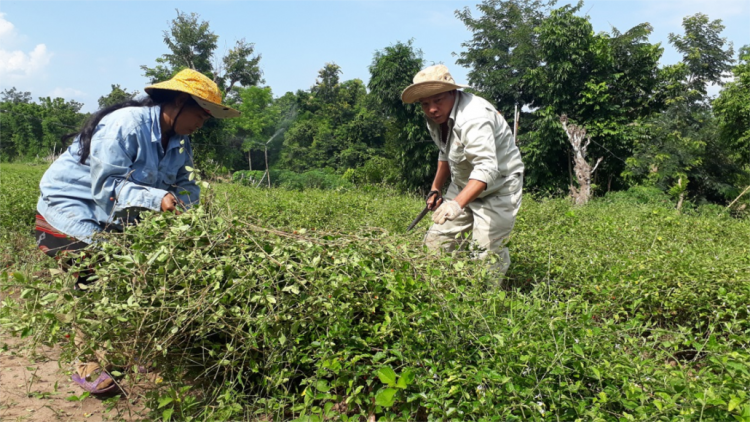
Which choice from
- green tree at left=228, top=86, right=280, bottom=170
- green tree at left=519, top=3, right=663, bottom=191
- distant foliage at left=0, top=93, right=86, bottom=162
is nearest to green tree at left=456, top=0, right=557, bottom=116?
green tree at left=519, top=3, right=663, bottom=191

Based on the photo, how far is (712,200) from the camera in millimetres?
17812

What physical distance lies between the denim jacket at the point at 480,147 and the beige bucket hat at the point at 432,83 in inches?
6.2

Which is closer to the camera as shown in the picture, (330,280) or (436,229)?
(330,280)

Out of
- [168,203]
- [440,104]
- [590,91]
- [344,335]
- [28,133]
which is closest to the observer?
[344,335]

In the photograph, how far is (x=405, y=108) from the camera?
588 inches

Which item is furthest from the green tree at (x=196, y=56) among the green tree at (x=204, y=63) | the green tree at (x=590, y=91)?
the green tree at (x=590, y=91)

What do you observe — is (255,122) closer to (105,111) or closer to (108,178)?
(105,111)

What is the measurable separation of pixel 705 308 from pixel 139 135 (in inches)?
136

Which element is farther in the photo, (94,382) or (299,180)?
(299,180)

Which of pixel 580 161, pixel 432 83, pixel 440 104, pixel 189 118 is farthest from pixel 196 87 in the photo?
pixel 580 161

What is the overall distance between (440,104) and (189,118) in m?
1.50

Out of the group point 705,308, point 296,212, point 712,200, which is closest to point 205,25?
point 296,212

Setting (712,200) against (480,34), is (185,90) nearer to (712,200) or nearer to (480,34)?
(712,200)

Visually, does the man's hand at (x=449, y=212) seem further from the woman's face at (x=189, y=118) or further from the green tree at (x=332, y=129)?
the green tree at (x=332, y=129)
